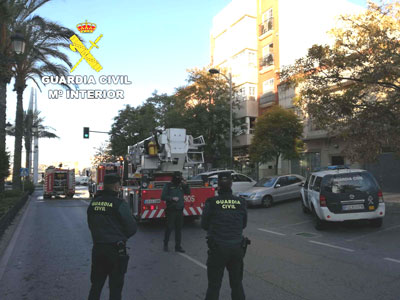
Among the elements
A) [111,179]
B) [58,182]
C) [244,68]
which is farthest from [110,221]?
[244,68]

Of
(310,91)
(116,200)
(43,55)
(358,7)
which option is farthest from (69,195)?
(358,7)

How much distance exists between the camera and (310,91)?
481 inches

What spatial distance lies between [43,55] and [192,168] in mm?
13656

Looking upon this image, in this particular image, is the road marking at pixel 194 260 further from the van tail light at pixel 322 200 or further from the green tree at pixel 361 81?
the green tree at pixel 361 81

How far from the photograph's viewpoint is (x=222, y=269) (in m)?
3.78

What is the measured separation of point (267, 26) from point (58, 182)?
21.5 metres

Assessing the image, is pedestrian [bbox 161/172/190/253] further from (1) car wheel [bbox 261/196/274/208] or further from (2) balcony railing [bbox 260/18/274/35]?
(2) balcony railing [bbox 260/18/274/35]

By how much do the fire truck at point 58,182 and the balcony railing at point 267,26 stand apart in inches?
786

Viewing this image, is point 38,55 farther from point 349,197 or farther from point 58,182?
point 349,197

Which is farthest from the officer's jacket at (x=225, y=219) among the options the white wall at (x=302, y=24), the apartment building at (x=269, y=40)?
the white wall at (x=302, y=24)

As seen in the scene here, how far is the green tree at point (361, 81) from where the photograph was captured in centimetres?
1069

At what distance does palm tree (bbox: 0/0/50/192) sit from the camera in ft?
41.6

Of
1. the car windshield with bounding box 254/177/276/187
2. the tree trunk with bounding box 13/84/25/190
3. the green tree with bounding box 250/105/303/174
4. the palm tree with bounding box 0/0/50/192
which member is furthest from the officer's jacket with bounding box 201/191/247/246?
the tree trunk with bounding box 13/84/25/190

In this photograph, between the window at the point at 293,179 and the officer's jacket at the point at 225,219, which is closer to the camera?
the officer's jacket at the point at 225,219
